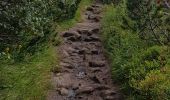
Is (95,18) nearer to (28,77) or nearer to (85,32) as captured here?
(85,32)

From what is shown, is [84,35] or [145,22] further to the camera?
[84,35]

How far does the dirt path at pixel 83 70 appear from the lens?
919cm

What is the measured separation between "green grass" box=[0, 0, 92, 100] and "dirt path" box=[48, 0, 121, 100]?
0.34 metres

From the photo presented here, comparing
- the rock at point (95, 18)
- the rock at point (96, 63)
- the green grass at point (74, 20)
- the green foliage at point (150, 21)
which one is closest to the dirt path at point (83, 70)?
the rock at point (96, 63)

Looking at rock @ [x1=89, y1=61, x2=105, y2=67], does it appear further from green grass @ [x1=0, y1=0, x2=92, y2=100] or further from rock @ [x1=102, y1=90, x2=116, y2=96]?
rock @ [x1=102, y1=90, x2=116, y2=96]

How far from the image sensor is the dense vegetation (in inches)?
311

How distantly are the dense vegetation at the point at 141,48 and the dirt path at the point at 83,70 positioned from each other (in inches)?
16.3

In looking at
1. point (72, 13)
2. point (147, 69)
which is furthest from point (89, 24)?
point (147, 69)

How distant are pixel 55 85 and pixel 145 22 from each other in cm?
424

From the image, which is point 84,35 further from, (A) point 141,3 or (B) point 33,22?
(B) point 33,22

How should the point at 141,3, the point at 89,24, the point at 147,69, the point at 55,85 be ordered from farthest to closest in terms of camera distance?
1. the point at 89,24
2. the point at 141,3
3. the point at 55,85
4. the point at 147,69

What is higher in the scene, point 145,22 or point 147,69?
point 145,22

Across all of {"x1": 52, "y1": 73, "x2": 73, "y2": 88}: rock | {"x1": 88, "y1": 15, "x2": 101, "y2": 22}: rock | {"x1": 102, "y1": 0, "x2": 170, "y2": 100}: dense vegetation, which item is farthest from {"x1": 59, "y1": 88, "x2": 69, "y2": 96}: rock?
{"x1": 88, "y1": 15, "x2": 101, "y2": 22}: rock

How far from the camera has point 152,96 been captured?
755cm
